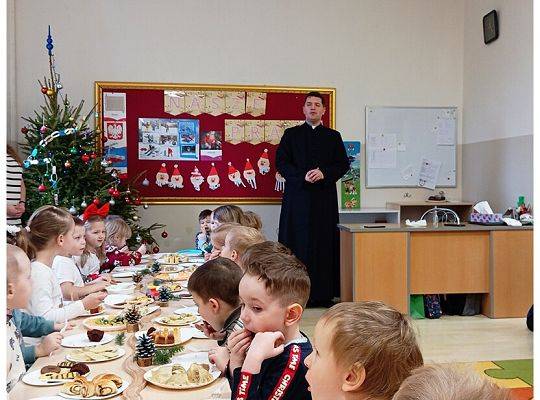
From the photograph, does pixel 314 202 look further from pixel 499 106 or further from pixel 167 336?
pixel 167 336

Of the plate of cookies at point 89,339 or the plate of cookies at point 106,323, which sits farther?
the plate of cookies at point 106,323

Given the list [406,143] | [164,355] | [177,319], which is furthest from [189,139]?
[164,355]

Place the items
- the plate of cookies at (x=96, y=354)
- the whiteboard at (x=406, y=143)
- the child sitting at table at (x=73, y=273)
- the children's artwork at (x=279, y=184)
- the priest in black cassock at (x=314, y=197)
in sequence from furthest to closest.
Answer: the whiteboard at (x=406, y=143) → the children's artwork at (x=279, y=184) → the priest in black cassock at (x=314, y=197) → the child sitting at table at (x=73, y=273) → the plate of cookies at (x=96, y=354)

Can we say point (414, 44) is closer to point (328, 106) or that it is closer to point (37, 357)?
point (328, 106)

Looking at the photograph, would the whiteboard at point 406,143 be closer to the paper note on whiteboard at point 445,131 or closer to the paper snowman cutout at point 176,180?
the paper note on whiteboard at point 445,131

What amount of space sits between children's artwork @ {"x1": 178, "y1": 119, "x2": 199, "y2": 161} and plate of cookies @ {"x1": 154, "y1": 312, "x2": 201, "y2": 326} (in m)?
3.88

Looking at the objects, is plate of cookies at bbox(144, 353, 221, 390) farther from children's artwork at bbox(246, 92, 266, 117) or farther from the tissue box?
children's artwork at bbox(246, 92, 266, 117)

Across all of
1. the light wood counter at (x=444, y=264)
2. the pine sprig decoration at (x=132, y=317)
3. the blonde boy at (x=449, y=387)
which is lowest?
the light wood counter at (x=444, y=264)

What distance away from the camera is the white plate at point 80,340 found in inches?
77.9

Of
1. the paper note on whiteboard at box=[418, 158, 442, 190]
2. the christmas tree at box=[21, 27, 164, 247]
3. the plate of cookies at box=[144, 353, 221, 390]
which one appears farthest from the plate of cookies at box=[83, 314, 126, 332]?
the paper note on whiteboard at box=[418, 158, 442, 190]

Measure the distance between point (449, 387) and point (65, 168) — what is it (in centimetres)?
481

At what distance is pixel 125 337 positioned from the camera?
2070 mm

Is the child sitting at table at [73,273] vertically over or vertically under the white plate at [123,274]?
over

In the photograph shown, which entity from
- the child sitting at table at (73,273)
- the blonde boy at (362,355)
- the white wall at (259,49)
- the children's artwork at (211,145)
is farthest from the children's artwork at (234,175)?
the blonde boy at (362,355)
